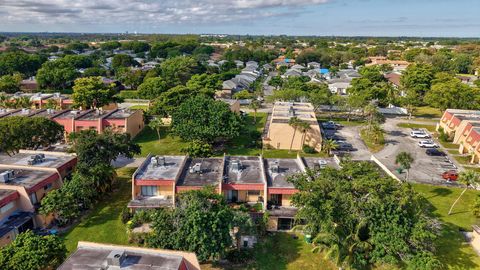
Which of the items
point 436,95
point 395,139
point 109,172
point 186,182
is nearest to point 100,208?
point 109,172

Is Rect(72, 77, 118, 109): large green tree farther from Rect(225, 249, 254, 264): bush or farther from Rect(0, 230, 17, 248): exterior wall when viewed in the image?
Rect(225, 249, 254, 264): bush

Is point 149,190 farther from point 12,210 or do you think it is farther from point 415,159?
point 415,159

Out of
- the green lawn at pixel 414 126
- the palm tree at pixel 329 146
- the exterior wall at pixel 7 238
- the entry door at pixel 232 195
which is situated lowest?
the exterior wall at pixel 7 238

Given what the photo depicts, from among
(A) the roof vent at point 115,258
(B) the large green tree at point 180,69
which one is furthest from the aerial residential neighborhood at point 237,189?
(B) the large green tree at point 180,69

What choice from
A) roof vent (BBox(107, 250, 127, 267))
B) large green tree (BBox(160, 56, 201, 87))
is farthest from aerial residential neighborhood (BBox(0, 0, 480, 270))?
large green tree (BBox(160, 56, 201, 87))

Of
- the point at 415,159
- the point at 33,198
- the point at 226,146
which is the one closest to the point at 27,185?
the point at 33,198

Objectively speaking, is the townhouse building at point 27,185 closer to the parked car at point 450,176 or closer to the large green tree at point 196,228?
the large green tree at point 196,228

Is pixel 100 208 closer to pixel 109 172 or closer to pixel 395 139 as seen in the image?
pixel 109 172
